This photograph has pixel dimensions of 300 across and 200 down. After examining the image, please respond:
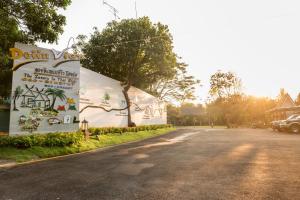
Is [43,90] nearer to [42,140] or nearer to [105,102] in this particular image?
[42,140]

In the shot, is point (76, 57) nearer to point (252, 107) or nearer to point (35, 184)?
point (35, 184)

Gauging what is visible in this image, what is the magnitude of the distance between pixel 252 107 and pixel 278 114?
13.9 m

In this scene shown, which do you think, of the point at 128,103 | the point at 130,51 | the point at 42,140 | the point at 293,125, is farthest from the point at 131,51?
the point at 293,125

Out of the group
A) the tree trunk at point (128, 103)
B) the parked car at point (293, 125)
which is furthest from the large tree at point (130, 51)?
the parked car at point (293, 125)

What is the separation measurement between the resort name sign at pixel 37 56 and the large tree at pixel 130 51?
990cm

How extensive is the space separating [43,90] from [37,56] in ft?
6.50

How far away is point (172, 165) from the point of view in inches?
308

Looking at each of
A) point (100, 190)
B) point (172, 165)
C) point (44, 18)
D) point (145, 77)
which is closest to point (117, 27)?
point (145, 77)

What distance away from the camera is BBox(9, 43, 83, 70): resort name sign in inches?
476

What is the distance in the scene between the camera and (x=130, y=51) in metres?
23.9

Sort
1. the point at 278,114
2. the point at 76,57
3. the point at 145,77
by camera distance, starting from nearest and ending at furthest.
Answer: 1. the point at 76,57
2. the point at 145,77
3. the point at 278,114

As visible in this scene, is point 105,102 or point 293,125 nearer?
point 105,102

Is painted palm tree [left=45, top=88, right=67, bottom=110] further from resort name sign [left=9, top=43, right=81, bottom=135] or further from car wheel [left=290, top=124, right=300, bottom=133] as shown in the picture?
car wheel [left=290, top=124, right=300, bottom=133]

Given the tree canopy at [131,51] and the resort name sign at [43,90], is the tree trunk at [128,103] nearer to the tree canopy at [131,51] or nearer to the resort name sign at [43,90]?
the tree canopy at [131,51]
